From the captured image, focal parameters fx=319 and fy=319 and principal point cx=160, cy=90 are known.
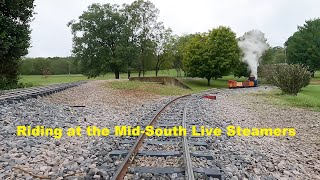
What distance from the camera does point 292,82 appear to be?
23.0 metres

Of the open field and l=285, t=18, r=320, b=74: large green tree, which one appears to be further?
l=285, t=18, r=320, b=74: large green tree

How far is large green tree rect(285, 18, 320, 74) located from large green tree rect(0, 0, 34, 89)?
182 ft

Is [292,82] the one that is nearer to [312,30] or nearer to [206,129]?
[206,129]

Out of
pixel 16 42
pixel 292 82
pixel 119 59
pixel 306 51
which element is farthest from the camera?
pixel 306 51

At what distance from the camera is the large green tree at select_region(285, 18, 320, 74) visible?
6344 centimetres

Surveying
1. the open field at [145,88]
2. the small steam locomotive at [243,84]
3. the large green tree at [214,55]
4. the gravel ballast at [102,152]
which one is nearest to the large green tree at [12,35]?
the open field at [145,88]

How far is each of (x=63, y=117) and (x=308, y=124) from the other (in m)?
8.52

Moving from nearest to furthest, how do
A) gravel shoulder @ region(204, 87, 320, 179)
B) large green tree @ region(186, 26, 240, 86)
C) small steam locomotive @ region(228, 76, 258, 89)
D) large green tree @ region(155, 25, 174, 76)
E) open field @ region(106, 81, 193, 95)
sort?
gravel shoulder @ region(204, 87, 320, 179), open field @ region(106, 81, 193, 95), small steam locomotive @ region(228, 76, 258, 89), large green tree @ region(186, 26, 240, 86), large green tree @ region(155, 25, 174, 76)

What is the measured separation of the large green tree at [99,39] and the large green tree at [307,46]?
37.7 meters

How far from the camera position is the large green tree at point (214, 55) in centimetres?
4800

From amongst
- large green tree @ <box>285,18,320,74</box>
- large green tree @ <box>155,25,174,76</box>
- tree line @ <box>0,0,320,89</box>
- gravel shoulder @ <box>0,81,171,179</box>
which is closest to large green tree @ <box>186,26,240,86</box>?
tree line @ <box>0,0,320,89</box>

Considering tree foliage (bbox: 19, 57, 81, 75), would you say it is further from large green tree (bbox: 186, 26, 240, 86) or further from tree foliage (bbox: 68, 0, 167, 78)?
large green tree (bbox: 186, 26, 240, 86)

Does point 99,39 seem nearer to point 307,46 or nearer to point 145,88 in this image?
point 145,88

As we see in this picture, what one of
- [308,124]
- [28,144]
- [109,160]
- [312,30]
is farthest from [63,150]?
[312,30]
